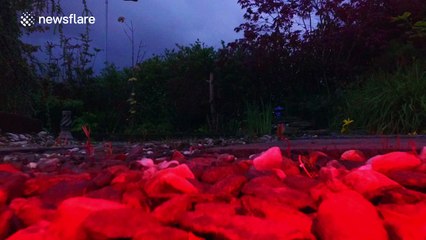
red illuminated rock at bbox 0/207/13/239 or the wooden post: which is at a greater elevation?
the wooden post

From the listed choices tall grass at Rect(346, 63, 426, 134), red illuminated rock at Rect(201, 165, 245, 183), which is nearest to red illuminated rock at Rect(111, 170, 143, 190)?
red illuminated rock at Rect(201, 165, 245, 183)

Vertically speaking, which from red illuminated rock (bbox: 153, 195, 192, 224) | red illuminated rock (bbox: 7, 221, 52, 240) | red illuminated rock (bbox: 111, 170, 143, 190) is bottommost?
red illuminated rock (bbox: 7, 221, 52, 240)

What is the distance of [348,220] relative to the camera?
5.78ft

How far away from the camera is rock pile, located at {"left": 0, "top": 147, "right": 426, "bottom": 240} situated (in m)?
1.70

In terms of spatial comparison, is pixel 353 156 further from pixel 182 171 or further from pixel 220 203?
pixel 220 203

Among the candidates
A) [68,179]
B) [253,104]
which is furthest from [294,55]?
[68,179]

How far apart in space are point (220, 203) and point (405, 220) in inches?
21.0

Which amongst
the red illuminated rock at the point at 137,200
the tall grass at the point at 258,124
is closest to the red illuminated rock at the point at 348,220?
the red illuminated rock at the point at 137,200

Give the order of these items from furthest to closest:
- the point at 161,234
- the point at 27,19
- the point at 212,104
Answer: the point at 212,104, the point at 27,19, the point at 161,234

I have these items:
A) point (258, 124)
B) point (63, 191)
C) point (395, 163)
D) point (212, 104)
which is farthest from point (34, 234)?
point (212, 104)

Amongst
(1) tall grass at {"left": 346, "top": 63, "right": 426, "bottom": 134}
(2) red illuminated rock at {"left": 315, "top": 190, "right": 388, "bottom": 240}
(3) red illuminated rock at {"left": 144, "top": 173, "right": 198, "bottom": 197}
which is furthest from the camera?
(1) tall grass at {"left": 346, "top": 63, "right": 426, "bottom": 134}

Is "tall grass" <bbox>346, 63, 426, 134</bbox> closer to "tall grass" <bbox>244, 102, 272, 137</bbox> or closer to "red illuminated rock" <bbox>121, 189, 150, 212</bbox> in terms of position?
"tall grass" <bbox>244, 102, 272, 137</bbox>

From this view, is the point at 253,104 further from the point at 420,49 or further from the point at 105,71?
the point at 105,71

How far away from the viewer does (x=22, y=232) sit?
5.68 feet
